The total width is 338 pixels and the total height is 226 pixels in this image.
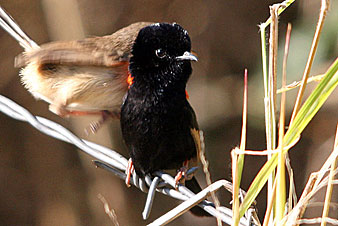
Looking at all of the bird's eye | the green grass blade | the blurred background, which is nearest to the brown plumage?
the bird's eye

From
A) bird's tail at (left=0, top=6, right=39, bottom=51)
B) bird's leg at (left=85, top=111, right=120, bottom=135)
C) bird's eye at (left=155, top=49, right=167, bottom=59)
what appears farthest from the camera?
bird's leg at (left=85, top=111, right=120, bottom=135)

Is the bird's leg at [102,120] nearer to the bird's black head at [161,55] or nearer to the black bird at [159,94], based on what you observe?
the black bird at [159,94]

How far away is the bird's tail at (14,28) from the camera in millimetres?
2330

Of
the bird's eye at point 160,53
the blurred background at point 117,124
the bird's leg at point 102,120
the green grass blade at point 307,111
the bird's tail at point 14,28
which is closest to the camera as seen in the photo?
the green grass blade at point 307,111

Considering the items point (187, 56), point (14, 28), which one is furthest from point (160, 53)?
point (14, 28)

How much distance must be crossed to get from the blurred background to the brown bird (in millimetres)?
1617

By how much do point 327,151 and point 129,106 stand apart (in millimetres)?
2220

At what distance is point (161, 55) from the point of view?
8.00ft

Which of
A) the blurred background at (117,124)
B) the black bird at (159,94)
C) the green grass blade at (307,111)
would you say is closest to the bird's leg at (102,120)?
the black bird at (159,94)

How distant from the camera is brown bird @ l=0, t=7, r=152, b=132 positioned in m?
2.49

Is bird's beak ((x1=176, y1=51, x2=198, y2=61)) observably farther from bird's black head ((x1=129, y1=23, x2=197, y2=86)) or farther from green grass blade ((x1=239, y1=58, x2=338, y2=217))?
green grass blade ((x1=239, y1=58, x2=338, y2=217))

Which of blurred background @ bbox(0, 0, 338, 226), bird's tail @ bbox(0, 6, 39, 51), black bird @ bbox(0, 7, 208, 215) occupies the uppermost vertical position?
bird's tail @ bbox(0, 6, 39, 51)

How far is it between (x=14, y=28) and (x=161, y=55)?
603 millimetres

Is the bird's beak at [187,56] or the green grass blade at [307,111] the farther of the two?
the bird's beak at [187,56]
